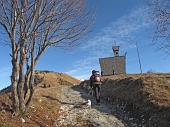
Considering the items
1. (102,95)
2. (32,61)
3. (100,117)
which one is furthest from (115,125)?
(102,95)

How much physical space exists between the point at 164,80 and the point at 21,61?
10143 millimetres

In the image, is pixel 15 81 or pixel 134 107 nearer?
pixel 15 81

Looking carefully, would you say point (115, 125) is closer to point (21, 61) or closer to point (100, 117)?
point (100, 117)

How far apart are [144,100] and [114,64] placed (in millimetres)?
33735

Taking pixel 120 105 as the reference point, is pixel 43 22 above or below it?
above

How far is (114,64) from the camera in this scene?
56.4 m

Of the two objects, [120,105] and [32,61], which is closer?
[32,61]

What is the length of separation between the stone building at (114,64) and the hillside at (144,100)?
24.9m

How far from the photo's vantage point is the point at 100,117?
21484 mm

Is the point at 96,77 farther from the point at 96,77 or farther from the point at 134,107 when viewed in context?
the point at 134,107

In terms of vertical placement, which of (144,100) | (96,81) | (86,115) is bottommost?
(86,115)

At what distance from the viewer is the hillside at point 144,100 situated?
1955 cm

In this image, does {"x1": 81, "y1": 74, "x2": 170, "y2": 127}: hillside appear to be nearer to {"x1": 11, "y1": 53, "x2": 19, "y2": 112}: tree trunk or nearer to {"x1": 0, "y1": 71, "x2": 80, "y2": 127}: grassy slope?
→ {"x1": 0, "y1": 71, "x2": 80, "y2": 127}: grassy slope

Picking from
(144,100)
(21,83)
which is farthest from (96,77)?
(21,83)
